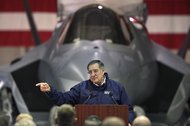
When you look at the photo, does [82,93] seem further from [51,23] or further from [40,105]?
[51,23]

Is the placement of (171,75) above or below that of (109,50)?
below

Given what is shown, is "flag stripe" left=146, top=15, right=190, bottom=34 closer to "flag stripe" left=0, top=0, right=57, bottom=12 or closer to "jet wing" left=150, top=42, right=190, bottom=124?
"flag stripe" left=0, top=0, right=57, bottom=12

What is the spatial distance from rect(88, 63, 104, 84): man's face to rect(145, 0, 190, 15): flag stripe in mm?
5220

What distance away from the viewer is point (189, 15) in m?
9.16

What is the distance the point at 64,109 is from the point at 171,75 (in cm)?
349

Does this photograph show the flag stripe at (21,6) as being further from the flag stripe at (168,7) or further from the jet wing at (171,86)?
the jet wing at (171,86)

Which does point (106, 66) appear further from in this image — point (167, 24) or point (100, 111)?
point (167, 24)

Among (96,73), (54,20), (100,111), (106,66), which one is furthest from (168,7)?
(100,111)

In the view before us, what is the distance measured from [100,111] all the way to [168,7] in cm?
587

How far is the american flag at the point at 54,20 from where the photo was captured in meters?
9.13

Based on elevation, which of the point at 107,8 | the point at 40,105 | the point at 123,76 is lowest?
the point at 40,105

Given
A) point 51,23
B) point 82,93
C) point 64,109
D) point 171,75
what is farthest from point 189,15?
point 64,109

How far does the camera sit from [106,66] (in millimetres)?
5371

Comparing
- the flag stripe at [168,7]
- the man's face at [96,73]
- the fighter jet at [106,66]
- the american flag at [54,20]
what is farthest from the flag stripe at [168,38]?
the man's face at [96,73]
